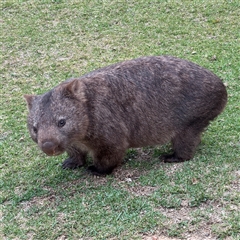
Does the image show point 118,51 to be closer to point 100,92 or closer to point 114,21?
point 114,21

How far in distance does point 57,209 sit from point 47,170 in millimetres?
839

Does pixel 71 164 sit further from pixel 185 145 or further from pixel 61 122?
pixel 185 145

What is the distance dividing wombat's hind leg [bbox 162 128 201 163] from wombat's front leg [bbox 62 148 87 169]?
0.88 metres

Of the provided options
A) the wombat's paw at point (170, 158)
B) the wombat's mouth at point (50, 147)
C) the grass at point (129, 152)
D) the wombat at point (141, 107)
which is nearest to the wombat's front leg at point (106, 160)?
Result: the wombat at point (141, 107)

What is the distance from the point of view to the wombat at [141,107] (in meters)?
4.99

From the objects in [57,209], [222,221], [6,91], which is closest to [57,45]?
[6,91]

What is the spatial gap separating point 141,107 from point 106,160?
2.14ft

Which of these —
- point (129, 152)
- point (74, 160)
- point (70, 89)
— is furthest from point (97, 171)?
point (70, 89)

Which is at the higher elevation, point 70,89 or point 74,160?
point 70,89

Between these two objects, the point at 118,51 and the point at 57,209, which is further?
the point at 118,51

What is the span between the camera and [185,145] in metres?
5.25

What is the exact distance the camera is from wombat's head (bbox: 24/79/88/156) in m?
4.62

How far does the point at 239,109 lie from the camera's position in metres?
6.08

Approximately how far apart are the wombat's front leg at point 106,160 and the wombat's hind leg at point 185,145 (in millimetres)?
526
